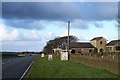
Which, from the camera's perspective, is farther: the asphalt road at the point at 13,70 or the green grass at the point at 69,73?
the asphalt road at the point at 13,70

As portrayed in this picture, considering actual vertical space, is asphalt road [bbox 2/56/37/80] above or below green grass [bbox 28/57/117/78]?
below

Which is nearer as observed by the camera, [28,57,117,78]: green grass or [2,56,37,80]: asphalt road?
[28,57,117,78]: green grass

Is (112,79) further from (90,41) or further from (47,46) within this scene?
(47,46)

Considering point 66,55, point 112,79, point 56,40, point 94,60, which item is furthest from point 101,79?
point 56,40

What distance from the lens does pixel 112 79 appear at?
20328mm

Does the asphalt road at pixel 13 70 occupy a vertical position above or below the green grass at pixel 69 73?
below

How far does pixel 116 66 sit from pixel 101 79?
166 inches

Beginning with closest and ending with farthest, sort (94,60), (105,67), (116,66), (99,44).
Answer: (116,66), (105,67), (94,60), (99,44)

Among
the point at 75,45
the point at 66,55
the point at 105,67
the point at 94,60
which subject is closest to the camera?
the point at 105,67

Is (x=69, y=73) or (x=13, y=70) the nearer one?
(x=69, y=73)

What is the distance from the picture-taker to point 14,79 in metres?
20.9

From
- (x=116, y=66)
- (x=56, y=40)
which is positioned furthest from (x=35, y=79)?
(x=56, y=40)

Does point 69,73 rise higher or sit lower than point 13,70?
higher

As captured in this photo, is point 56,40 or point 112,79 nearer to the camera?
point 112,79
